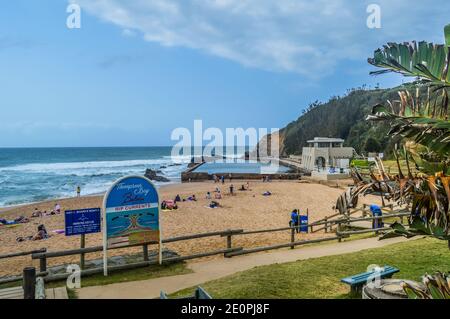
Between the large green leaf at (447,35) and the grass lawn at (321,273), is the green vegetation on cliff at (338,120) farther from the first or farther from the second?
the large green leaf at (447,35)

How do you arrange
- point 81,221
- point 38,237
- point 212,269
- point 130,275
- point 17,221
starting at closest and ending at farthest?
point 130,275, point 212,269, point 81,221, point 38,237, point 17,221

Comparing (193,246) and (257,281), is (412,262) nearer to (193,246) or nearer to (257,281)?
(257,281)

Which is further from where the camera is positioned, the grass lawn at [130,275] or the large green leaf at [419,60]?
the grass lawn at [130,275]

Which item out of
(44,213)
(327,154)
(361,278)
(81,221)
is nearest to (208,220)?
(81,221)

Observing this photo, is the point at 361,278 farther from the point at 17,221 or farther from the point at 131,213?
the point at 17,221

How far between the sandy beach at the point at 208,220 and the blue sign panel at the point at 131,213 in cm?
363

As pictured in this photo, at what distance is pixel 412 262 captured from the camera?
26.1 feet

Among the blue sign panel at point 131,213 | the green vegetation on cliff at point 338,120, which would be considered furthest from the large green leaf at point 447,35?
the green vegetation on cliff at point 338,120

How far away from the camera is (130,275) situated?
26.1 ft

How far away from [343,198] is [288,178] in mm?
46878

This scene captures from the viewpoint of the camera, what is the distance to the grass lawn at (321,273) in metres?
6.36

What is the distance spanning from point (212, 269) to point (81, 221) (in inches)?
130

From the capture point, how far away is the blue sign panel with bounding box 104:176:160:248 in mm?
8156
